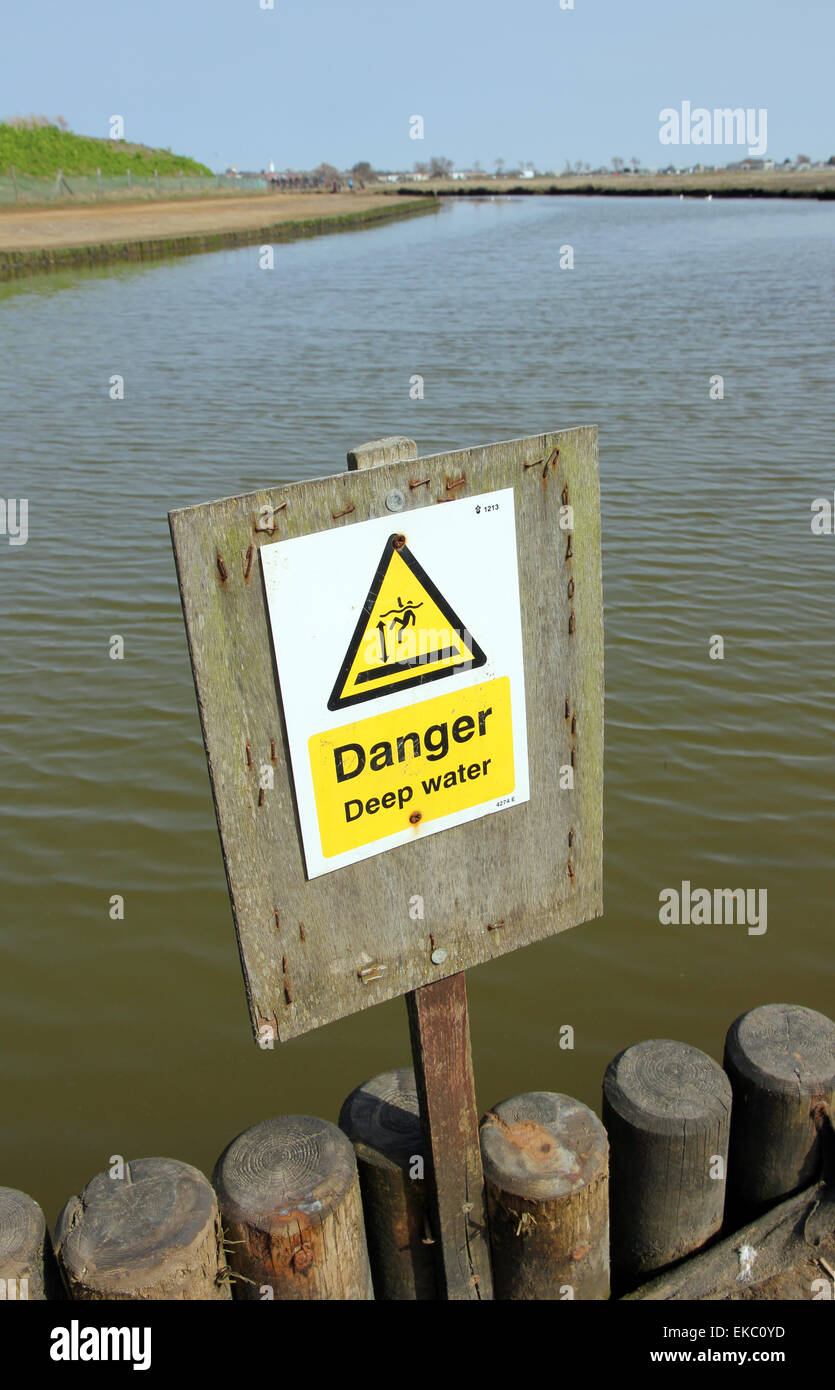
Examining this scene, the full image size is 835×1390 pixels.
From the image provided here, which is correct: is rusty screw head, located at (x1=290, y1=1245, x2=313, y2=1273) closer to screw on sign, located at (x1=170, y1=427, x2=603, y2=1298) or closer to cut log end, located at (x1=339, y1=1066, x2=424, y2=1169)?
cut log end, located at (x1=339, y1=1066, x2=424, y2=1169)

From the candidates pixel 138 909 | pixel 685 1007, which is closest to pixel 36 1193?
pixel 138 909

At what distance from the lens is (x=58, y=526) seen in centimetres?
1084

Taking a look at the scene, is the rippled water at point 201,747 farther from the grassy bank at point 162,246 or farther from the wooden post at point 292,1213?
the grassy bank at point 162,246

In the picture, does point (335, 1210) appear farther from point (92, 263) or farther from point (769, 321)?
point (92, 263)

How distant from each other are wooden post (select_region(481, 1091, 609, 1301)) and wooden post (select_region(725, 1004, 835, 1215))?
58cm

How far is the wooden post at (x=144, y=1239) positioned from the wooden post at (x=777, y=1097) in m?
1.65

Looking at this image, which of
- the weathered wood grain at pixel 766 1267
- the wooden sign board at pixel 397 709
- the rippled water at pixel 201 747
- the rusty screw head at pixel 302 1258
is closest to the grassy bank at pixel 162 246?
the rippled water at pixel 201 747

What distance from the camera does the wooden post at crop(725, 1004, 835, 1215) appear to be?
321cm

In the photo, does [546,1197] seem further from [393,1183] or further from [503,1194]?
[393,1183]

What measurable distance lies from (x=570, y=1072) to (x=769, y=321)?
19755mm

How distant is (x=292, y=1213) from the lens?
8.81 ft

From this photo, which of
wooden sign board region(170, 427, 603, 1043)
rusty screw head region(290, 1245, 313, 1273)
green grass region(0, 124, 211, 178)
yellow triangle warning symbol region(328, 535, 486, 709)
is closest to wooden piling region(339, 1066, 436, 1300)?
rusty screw head region(290, 1245, 313, 1273)

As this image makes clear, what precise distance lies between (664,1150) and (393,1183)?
809 mm

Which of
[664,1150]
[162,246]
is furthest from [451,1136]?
[162,246]
